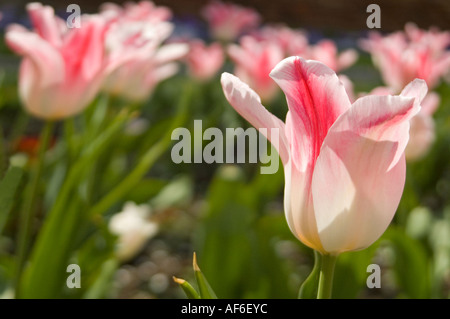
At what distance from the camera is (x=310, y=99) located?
341 mm

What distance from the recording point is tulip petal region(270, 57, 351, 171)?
1.10 feet

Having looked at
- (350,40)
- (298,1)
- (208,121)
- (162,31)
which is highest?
(298,1)

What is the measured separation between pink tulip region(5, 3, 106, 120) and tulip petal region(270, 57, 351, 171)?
362mm

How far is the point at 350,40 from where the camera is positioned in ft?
12.8

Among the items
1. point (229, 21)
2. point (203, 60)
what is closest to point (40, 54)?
point (203, 60)

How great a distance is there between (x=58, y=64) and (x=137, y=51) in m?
0.08

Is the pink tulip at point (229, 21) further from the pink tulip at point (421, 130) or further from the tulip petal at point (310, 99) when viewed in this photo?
the tulip petal at point (310, 99)

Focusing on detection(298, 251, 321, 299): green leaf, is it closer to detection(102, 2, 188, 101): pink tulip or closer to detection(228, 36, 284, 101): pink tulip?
detection(102, 2, 188, 101): pink tulip

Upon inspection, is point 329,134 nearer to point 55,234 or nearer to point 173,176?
point 55,234

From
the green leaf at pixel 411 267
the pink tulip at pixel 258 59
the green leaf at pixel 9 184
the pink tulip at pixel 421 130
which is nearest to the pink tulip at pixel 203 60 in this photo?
the pink tulip at pixel 258 59

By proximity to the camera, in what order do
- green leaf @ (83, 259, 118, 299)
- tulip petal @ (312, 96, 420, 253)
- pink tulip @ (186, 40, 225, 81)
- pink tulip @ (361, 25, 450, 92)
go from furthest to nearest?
pink tulip @ (186, 40, 225, 81)
pink tulip @ (361, 25, 450, 92)
green leaf @ (83, 259, 118, 299)
tulip petal @ (312, 96, 420, 253)

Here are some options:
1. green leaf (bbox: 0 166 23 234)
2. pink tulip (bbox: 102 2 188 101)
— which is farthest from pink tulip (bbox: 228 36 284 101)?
green leaf (bbox: 0 166 23 234)

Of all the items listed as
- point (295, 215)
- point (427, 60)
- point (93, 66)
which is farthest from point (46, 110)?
point (427, 60)

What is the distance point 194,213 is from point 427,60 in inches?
29.7
